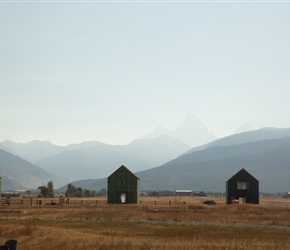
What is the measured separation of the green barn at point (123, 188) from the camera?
311 feet

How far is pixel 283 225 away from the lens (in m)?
44.5

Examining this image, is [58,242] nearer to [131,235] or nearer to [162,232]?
[131,235]

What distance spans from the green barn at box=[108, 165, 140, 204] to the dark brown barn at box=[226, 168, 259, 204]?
21054mm

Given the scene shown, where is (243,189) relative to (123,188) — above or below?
above

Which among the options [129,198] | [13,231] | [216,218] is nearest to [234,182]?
[129,198]

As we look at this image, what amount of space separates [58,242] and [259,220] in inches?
1164

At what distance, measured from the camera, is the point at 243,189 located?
97.1 m

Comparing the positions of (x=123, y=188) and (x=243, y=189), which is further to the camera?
(x=243, y=189)

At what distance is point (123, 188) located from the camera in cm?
9538

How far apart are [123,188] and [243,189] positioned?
87.2ft

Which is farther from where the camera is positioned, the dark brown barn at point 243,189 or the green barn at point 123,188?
the dark brown barn at point 243,189

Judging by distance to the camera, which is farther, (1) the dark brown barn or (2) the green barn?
(1) the dark brown barn

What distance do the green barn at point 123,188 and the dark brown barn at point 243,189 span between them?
2105 cm

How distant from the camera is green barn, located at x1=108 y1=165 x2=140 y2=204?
A: 94.8m
